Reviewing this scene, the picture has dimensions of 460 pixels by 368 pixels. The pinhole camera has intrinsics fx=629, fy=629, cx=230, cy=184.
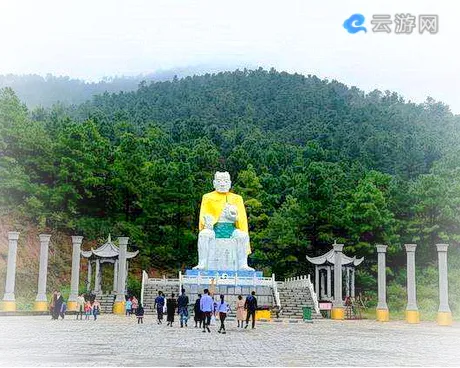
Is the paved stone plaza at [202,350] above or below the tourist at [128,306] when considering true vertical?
above

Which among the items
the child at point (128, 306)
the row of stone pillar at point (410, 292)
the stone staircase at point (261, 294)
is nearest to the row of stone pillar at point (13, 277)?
the child at point (128, 306)

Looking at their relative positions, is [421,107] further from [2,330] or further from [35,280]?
[2,330]

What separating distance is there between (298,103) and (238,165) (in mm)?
48484

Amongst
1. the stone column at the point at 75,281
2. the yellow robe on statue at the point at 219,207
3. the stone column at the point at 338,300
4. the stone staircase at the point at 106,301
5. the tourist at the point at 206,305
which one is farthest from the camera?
the yellow robe on statue at the point at 219,207

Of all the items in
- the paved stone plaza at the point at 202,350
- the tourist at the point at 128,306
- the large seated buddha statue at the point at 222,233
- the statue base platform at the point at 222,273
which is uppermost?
the large seated buddha statue at the point at 222,233

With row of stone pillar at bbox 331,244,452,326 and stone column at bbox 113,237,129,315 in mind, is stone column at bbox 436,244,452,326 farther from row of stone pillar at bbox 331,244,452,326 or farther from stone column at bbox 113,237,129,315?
stone column at bbox 113,237,129,315

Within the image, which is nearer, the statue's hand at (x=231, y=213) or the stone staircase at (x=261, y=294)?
the stone staircase at (x=261, y=294)

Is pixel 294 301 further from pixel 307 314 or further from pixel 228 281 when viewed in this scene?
pixel 307 314

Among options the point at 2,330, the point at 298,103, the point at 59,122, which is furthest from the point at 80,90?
the point at 2,330

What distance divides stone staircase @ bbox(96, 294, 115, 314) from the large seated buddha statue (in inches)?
204

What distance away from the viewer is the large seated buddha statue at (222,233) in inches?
1297

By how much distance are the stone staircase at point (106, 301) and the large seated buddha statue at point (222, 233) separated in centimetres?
518

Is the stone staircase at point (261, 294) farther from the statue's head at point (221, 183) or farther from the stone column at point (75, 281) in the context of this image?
the statue's head at point (221, 183)

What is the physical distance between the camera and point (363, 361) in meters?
9.53
